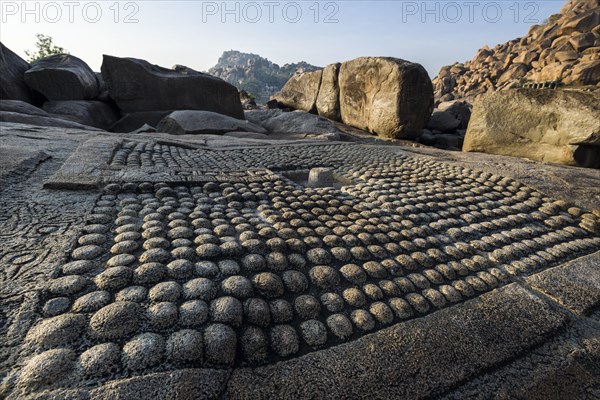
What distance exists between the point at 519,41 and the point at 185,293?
3491 cm

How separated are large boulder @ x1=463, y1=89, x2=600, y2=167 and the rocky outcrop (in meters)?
2.81

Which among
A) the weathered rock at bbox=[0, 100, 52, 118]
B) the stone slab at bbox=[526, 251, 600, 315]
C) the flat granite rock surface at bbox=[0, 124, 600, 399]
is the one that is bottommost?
the stone slab at bbox=[526, 251, 600, 315]

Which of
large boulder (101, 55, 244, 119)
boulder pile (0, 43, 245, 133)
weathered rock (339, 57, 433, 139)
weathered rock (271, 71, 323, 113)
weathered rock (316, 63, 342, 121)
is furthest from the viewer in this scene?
weathered rock (271, 71, 323, 113)

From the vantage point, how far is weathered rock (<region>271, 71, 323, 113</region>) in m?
11.0

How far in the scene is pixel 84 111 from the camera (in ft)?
23.0

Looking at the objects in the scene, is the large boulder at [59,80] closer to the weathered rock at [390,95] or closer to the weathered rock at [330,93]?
the weathered rock at [330,93]

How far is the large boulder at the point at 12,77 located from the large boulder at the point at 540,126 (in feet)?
29.7

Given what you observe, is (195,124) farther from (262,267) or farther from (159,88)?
(262,267)

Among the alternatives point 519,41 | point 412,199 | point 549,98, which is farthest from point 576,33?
point 412,199

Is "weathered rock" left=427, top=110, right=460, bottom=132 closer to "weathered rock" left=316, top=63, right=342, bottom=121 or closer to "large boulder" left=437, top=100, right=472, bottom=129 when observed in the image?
"large boulder" left=437, top=100, right=472, bottom=129

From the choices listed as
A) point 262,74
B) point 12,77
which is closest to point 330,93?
point 12,77

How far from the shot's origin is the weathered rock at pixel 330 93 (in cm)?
1017

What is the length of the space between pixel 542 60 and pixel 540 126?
22286mm

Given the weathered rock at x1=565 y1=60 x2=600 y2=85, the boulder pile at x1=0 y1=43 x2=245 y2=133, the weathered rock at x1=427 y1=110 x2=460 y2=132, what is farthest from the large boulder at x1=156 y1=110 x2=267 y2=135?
the weathered rock at x1=565 y1=60 x2=600 y2=85
